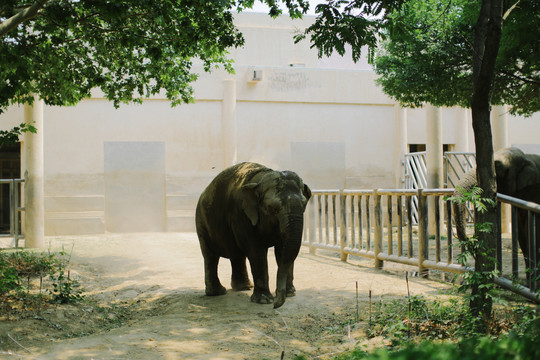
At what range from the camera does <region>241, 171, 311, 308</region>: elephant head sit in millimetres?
5949

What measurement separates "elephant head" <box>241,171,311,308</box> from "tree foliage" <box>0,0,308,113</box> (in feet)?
6.85

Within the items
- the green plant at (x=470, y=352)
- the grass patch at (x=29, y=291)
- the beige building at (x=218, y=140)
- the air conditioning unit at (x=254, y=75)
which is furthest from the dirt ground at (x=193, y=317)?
the air conditioning unit at (x=254, y=75)

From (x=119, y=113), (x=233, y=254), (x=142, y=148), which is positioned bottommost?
(x=233, y=254)

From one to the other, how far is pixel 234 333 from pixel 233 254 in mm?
2071

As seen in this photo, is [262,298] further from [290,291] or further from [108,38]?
[108,38]

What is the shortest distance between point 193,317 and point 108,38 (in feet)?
15.6

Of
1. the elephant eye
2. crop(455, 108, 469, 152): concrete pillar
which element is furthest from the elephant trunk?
crop(455, 108, 469, 152): concrete pillar

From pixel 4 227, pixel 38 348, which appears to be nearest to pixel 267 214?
pixel 38 348

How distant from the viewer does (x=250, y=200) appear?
6.33m

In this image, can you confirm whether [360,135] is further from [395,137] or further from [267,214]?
[267,214]

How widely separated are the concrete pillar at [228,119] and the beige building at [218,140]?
0.11 feet

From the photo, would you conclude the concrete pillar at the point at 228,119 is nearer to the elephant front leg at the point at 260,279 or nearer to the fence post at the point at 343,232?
the fence post at the point at 343,232

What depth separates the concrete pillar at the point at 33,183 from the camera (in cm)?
1332

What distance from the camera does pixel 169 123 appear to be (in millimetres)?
17109
